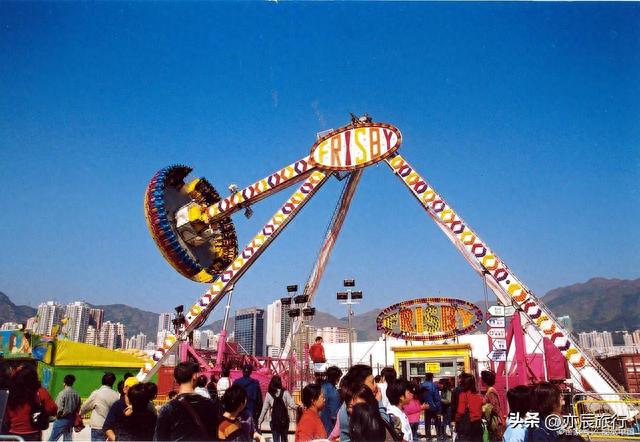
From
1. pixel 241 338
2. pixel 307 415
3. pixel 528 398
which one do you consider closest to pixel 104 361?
pixel 307 415

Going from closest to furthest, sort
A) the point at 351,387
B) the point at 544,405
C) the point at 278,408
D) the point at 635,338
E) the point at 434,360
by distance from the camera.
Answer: the point at 544,405 < the point at 351,387 < the point at 278,408 < the point at 434,360 < the point at 635,338

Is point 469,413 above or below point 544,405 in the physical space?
below

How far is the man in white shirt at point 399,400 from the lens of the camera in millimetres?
4990

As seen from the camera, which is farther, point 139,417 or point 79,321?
point 79,321

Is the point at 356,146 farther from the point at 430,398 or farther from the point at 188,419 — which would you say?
the point at 188,419

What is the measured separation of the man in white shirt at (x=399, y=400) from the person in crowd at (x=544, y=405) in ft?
4.35

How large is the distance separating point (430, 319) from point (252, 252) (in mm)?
8311

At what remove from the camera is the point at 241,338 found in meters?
154

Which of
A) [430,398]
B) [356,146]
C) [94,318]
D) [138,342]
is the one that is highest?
[356,146]

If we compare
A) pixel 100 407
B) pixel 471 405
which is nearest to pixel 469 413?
pixel 471 405

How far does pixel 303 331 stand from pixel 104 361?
9.74 metres

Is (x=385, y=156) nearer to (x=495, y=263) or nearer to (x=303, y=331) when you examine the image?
(x=495, y=263)

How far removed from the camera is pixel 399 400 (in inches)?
208

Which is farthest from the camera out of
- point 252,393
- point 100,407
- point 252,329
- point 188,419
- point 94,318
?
point 252,329
